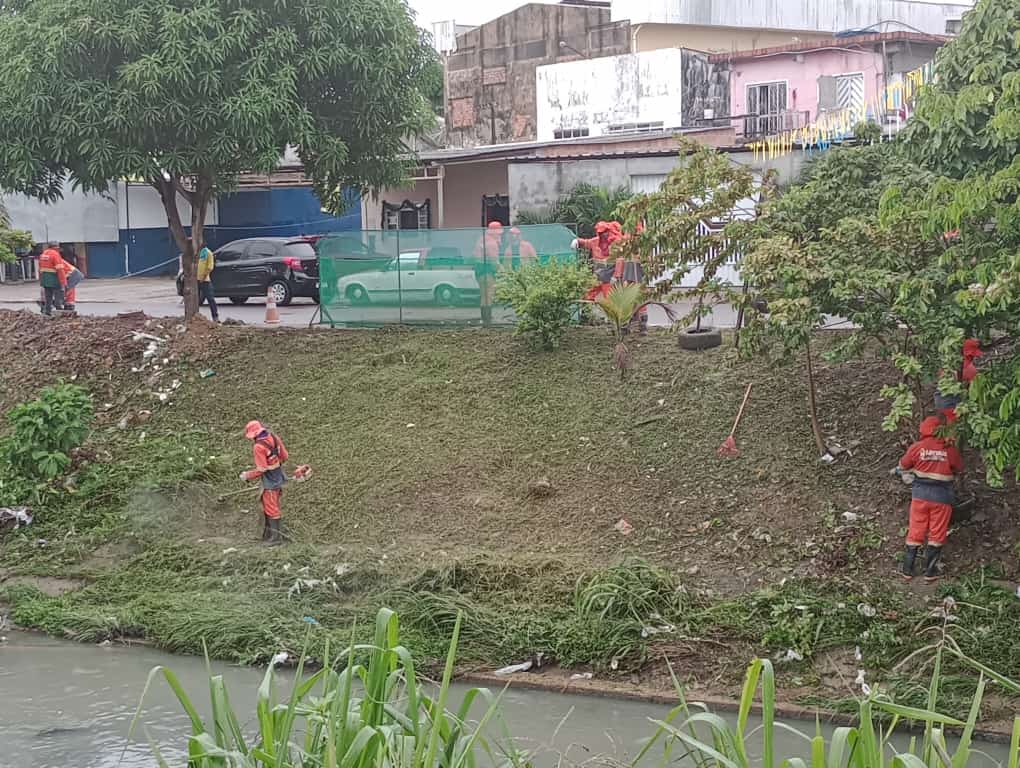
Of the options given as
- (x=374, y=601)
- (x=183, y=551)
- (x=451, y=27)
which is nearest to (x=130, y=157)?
(x=183, y=551)

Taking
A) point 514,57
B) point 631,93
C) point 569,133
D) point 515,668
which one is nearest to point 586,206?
point 631,93

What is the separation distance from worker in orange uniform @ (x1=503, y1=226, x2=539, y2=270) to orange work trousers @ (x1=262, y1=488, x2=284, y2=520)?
5658mm

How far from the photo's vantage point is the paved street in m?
17.1

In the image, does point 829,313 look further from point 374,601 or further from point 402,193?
point 402,193

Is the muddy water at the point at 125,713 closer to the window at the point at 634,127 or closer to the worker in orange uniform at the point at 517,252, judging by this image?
the worker in orange uniform at the point at 517,252

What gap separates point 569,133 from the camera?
41.4m

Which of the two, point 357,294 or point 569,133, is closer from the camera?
point 357,294

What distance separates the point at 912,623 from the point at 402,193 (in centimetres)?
2860

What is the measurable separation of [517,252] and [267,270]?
11.1 m

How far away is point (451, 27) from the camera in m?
46.7

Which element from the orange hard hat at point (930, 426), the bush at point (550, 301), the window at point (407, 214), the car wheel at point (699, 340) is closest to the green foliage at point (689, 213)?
the car wheel at point (699, 340)

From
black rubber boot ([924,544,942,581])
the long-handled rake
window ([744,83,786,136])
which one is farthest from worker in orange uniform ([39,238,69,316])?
window ([744,83,786,136])

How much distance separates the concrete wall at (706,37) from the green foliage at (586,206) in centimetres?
1661

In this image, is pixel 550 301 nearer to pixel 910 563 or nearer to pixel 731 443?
pixel 731 443
